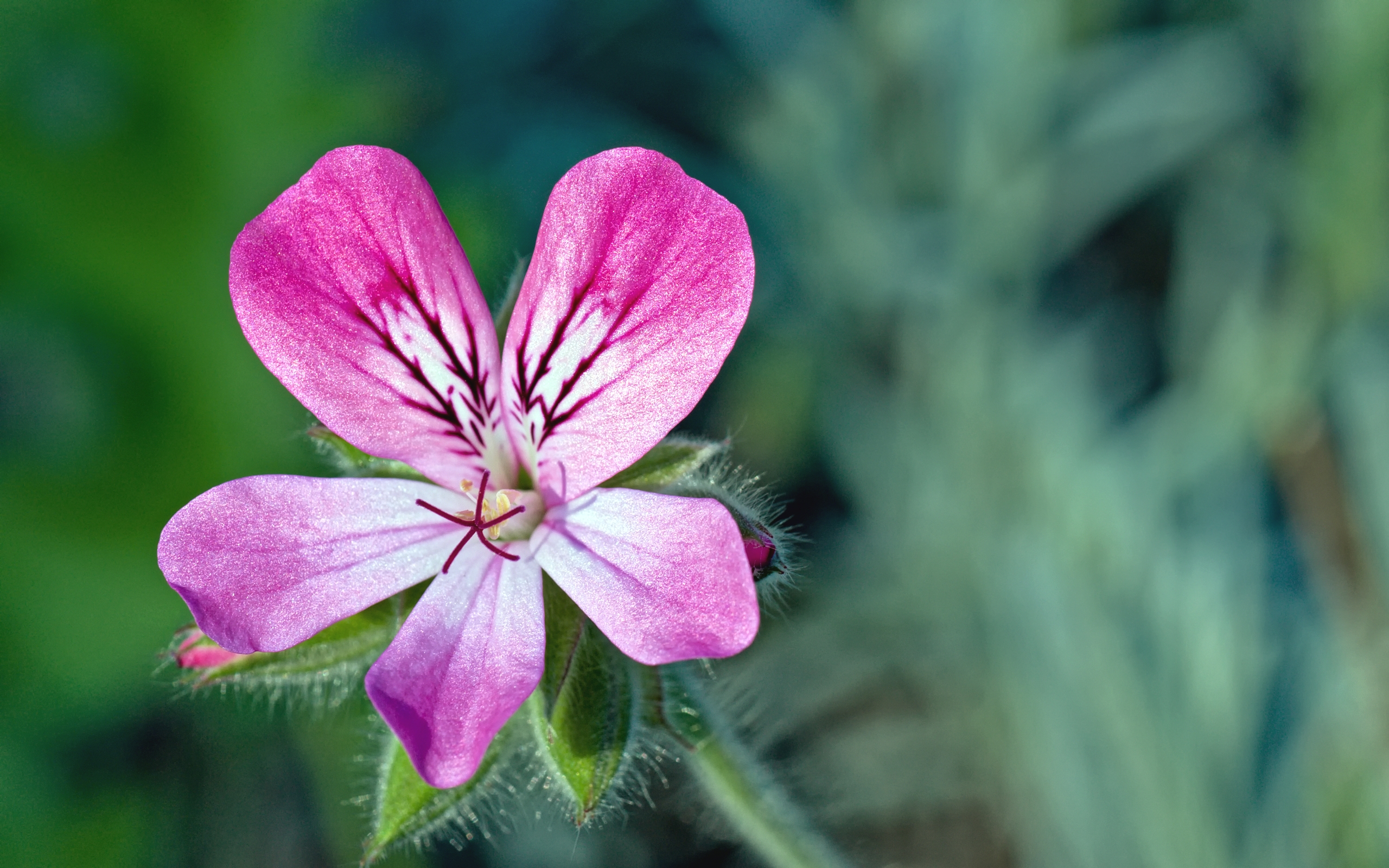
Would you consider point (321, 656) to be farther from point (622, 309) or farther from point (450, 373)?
point (622, 309)

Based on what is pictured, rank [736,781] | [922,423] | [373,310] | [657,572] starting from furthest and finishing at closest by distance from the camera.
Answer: [922,423]
[736,781]
[373,310]
[657,572]

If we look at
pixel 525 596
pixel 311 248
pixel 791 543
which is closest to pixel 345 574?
pixel 525 596

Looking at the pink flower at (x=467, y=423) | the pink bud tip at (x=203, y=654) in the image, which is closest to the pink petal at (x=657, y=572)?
the pink flower at (x=467, y=423)

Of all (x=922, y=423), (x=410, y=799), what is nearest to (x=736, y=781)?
(x=410, y=799)

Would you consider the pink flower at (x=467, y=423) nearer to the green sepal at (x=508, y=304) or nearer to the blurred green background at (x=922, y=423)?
the green sepal at (x=508, y=304)

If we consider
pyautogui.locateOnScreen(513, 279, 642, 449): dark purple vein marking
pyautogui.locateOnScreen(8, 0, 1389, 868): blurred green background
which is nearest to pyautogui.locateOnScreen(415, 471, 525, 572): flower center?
pyautogui.locateOnScreen(513, 279, 642, 449): dark purple vein marking

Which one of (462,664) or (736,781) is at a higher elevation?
(462,664)
